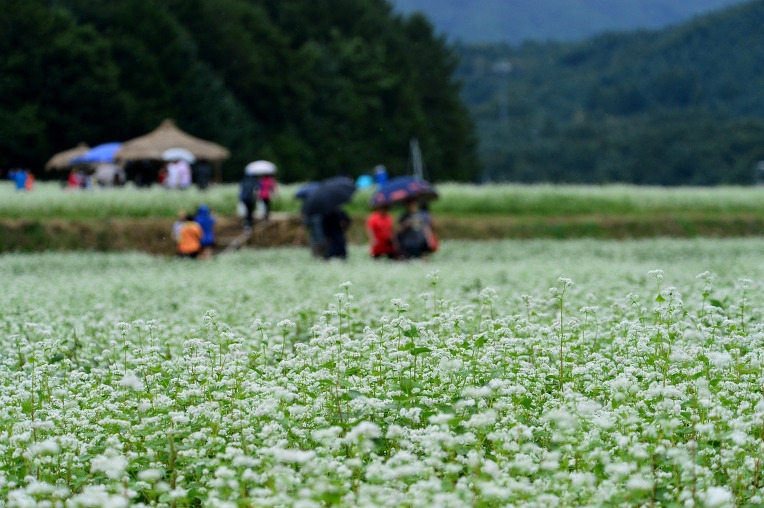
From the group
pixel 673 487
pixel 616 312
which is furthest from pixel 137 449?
pixel 616 312

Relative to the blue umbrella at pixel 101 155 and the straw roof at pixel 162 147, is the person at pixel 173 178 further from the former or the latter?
Result: the blue umbrella at pixel 101 155

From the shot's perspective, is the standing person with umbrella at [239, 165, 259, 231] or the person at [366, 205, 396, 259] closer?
the person at [366, 205, 396, 259]

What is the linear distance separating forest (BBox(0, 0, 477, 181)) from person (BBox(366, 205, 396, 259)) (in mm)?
41728

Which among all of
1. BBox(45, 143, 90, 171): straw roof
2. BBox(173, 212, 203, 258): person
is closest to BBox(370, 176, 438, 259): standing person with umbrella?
BBox(173, 212, 203, 258): person

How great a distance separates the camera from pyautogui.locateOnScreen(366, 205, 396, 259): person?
65.9ft

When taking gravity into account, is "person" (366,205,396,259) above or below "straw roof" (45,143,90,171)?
below

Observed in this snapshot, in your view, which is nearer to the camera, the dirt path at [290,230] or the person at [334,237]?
the person at [334,237]

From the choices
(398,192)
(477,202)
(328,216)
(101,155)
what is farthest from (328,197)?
(101,155)

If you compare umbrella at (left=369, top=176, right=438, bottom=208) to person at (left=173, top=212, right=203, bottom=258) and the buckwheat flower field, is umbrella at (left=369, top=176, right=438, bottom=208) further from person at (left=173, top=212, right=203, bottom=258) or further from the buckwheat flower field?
the buckwheat flower field

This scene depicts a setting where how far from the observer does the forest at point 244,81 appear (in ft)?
194

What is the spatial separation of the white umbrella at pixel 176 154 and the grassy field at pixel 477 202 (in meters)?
6.84

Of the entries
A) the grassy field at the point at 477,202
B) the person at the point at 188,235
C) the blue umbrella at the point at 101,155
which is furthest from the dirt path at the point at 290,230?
the blue umbrella at the point at 101,155

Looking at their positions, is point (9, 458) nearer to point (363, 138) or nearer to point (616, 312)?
point (616, 312)

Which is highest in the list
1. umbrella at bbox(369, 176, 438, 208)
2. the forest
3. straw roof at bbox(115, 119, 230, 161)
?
the forest
